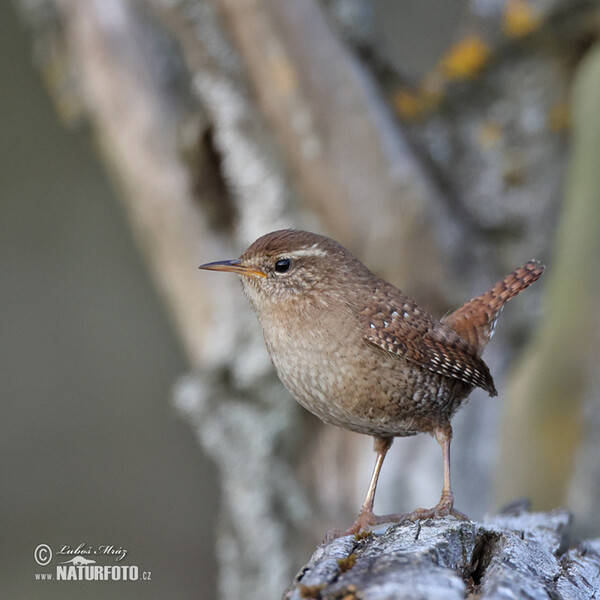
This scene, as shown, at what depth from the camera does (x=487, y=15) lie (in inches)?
151

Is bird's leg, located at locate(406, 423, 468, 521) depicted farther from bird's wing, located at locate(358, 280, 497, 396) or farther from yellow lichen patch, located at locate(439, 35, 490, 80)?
yellow lichen patch, located at locate(439, 35, 490, 80)

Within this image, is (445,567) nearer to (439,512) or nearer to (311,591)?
(311,591)

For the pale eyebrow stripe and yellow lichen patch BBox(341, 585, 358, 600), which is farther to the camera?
the pale eyebrow stripe

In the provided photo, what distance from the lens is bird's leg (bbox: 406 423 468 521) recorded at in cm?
231

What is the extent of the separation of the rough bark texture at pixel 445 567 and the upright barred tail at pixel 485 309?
0.70m

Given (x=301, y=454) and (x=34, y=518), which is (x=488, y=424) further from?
(x=34, y=518)

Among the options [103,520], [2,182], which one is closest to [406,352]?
[103,520]

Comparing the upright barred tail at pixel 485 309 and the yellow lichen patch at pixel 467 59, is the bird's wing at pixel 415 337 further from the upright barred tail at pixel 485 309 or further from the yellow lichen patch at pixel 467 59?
the yellow lichen patch at pixel 467 59

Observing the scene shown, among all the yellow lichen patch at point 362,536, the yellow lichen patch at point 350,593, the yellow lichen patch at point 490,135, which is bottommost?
Answer: the yellow lichen patch at point 362,536

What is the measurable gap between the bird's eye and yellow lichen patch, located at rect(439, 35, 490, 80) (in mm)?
1711

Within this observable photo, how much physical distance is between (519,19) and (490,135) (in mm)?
515

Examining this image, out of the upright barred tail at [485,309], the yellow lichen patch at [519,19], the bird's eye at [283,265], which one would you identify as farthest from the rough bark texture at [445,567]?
the yellow lichen patch at [519,19]

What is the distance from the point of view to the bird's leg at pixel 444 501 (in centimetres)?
231

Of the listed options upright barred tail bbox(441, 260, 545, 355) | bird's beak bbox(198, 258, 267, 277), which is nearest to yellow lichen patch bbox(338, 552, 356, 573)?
bird's beak bbox(198, 258, 267, 277)
